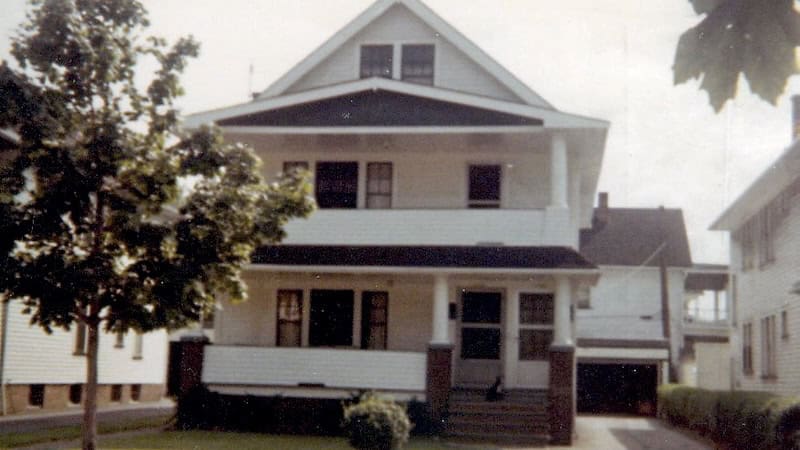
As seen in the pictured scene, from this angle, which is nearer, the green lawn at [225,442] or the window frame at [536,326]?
the green lawn at [225,442]

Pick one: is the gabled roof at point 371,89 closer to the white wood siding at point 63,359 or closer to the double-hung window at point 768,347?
the white wood siding at point 63,359

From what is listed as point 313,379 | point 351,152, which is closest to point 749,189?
point 351,152

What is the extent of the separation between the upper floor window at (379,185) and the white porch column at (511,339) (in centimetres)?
366

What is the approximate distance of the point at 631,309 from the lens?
150ft

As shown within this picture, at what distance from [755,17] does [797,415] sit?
44.8 feet

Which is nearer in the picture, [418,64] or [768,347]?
[418,64]

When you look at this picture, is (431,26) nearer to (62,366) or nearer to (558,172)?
(558,172)

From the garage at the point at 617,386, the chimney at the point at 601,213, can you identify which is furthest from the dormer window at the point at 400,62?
the chimney at the point at 601,213

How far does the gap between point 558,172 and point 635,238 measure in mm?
25550

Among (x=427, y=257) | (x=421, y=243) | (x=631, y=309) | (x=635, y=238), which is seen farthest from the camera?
(x=635, y=238)

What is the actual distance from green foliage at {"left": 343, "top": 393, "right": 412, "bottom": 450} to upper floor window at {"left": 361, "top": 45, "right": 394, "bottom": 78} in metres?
11.6

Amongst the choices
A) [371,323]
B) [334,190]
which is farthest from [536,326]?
[334,190]

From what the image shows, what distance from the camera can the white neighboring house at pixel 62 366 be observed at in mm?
25734

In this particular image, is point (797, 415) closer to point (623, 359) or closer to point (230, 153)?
point (230, 153)
